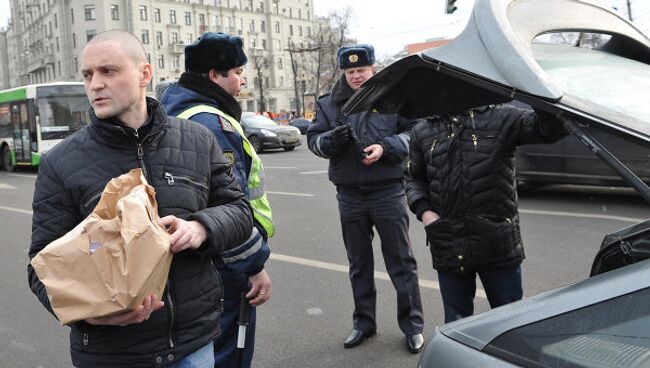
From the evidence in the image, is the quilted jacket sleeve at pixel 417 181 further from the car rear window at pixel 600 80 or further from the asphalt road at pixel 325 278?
the car rear window at pixel 600 80

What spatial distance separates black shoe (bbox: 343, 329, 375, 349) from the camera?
3.93 meters

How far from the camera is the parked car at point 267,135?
2128 cm

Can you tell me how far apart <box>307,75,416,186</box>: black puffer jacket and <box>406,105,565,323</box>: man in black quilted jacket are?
2.66ft

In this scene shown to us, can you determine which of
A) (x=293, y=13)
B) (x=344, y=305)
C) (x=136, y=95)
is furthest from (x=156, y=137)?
(x=293, y=13)

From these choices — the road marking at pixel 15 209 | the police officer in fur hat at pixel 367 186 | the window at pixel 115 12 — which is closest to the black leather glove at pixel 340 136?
the police officer in fur hat at pixel 367 186

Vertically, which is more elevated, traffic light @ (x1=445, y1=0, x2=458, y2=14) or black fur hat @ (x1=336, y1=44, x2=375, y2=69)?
traffic light @ (x1=445, y1=0, x2=458, y2=14)

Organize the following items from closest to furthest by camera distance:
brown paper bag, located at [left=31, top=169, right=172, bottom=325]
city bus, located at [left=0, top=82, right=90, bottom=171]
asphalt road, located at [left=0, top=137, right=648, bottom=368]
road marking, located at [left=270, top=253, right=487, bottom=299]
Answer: brown paper bag, located at [left=31, top=169, right=172, bottom=325], asphalt road, located at [left=0, top=137, right=648, bottom=368], road marking, located at [left=270, top=253, right=487, bottom=299], city bus, located at [left=0, top=82, right=90, bottom=171]

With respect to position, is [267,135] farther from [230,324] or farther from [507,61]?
[507,61]

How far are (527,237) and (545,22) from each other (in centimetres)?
522

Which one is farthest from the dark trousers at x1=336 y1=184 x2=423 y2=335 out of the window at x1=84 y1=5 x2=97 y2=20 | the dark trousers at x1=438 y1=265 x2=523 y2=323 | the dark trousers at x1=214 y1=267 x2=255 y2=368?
the window at x1=84 y1=5 x2=97 y2=20

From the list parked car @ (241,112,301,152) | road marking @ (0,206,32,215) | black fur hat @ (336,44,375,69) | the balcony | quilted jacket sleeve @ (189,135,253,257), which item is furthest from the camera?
the balcony

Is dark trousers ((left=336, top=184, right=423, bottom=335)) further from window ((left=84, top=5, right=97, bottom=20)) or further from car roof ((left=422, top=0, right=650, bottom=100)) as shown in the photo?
window ((left=84, top=5, right=97, bottom=20))

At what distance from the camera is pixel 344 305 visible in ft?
15.5

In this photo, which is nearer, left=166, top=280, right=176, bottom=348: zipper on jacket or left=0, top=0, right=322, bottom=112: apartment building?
left=166, top=280, right=176, bottom=348: zipper on jacket
